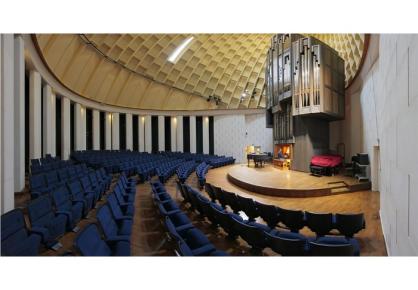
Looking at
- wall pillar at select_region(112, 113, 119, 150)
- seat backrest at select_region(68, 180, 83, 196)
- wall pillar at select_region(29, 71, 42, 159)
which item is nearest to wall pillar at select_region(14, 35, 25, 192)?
seat backrest at select_region(68, 180, 83, 196)

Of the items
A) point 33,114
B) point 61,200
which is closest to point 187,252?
point 61,200

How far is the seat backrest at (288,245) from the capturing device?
2.75 m

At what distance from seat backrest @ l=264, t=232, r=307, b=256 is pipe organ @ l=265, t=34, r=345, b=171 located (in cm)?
804

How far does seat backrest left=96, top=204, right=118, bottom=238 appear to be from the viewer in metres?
2.77

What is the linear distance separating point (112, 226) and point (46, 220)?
2.89ft

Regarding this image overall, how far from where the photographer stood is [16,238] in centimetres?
242

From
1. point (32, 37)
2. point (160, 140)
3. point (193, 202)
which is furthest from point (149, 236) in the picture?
point (160, 140)

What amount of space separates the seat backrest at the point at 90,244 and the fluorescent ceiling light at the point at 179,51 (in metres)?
15.2

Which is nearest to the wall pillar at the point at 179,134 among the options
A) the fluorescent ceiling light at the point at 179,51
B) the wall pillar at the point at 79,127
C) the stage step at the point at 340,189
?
the fluorescent ceiling light at the point at 179,51

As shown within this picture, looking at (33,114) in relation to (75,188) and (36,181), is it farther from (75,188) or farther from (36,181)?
(75,188)

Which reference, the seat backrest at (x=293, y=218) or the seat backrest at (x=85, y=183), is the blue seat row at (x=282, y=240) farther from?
the seat backrest at (x=85, y=183)

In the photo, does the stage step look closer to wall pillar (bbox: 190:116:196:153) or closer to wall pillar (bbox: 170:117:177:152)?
wall pillar (bbox: 190:116:196:153)

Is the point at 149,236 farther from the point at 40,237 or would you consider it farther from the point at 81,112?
the point at 81,112

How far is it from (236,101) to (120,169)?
12.3 m
